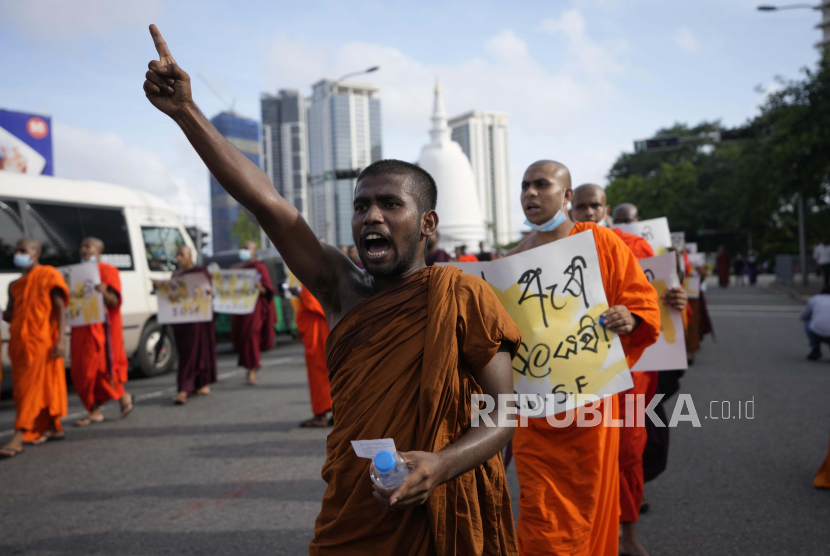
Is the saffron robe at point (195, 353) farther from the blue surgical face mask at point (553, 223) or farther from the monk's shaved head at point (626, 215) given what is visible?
the blue surgical face mask at point (553, 223)

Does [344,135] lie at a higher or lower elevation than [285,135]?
higher

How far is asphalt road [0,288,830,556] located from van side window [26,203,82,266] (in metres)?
2.36

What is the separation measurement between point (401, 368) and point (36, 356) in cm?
575

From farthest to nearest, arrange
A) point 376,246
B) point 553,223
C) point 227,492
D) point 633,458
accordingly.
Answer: point 227,492, point 633,458, point 553,223, point 376,246

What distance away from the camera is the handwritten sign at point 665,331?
3828 mm

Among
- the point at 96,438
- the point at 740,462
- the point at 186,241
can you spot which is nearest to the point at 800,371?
the point at 740,462

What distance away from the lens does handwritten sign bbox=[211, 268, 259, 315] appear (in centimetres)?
988

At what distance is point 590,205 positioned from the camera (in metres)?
4.68

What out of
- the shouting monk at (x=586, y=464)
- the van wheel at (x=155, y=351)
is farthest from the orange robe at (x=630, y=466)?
the van wheel at (x=155, y=351)

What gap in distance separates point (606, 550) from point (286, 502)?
91.6 inches

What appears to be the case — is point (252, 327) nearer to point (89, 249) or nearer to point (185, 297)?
point (185, 297)

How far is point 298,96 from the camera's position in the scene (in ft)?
208

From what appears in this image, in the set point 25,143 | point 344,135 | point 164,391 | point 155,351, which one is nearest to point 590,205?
point 164,391

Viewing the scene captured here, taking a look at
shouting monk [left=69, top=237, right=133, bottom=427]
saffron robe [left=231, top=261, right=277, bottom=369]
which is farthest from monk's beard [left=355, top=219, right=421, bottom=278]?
saffron robe [left=231, top=261, right=277, bottom=369]
